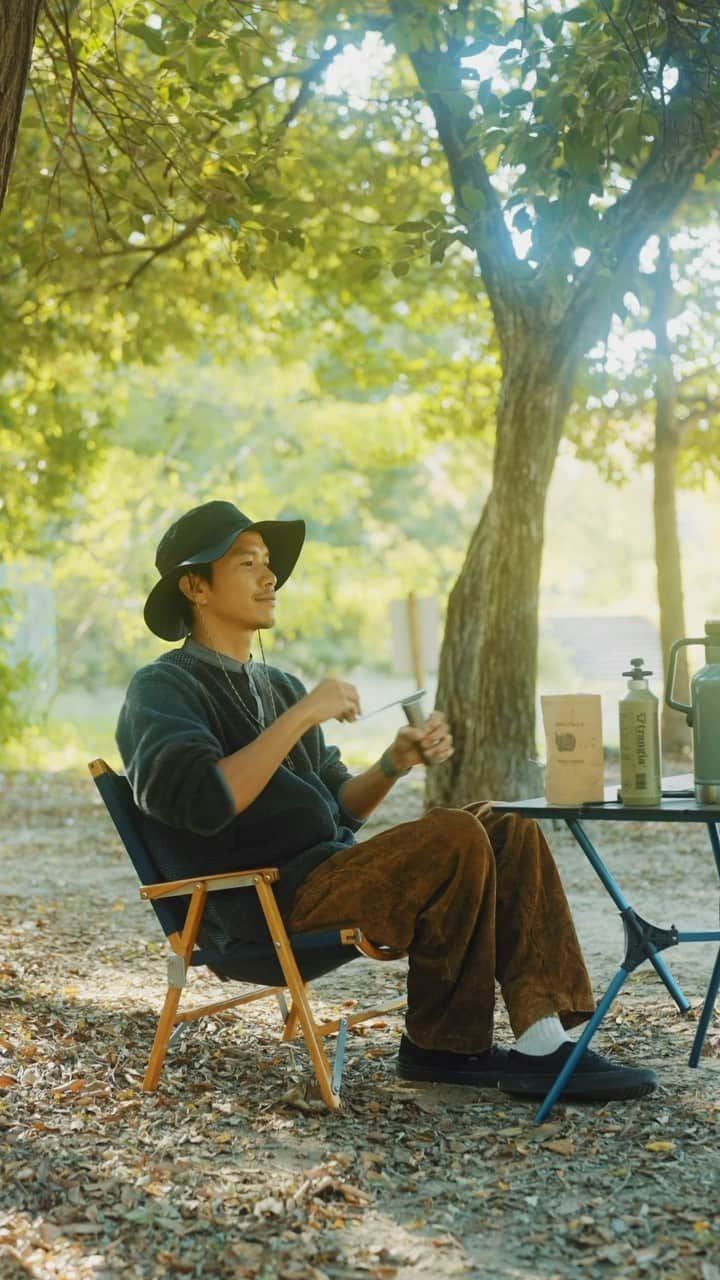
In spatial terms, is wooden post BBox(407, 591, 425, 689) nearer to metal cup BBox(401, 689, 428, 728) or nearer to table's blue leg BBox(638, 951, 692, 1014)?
table's blue leg BBox(638, 951, 692, 1014)

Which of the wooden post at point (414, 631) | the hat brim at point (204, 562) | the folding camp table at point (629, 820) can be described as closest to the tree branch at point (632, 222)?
the hat brim at point (204, 562)

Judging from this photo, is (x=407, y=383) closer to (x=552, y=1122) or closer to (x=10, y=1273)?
(x=552, y=1122)

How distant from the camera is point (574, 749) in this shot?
3.71 m

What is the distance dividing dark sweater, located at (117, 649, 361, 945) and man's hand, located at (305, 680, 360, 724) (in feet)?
0.87

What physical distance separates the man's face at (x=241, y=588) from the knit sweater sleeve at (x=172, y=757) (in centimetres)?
29

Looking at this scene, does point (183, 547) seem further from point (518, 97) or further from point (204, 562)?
point (518, 97)

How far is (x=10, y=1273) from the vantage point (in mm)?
2789

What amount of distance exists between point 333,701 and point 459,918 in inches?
25.3

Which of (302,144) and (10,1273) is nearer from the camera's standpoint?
(10,1273)

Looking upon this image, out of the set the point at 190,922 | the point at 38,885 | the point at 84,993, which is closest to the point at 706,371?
the point at 38,885

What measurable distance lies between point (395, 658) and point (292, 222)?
8.09 m

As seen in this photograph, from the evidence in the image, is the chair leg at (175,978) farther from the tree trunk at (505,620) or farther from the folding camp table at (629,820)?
the tree trunk at (505,620)

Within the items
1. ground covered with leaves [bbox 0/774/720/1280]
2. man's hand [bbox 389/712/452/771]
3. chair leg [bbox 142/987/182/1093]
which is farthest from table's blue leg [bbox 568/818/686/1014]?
chair leg [bbox 142/987/182/1093]

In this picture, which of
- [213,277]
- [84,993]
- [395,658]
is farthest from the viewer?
[395,658]
